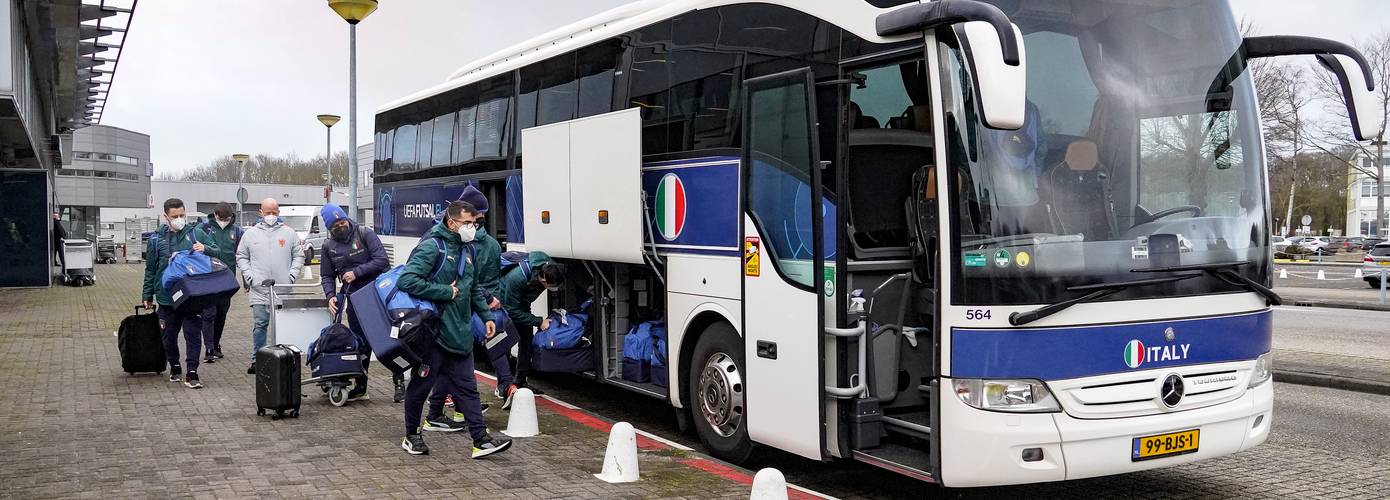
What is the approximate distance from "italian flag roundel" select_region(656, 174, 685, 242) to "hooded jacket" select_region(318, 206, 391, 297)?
3204 millimetres

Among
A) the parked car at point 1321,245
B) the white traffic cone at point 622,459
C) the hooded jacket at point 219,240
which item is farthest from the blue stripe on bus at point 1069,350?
the parked car at point 1321,245

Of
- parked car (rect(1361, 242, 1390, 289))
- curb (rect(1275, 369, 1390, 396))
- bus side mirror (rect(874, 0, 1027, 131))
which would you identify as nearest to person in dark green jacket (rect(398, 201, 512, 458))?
bus side mirror (rect(874, 0, 1027, 131))

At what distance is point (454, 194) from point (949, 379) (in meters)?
8.28

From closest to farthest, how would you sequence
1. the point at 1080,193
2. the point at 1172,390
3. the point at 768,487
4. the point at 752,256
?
the point at 768,487, the point at 1080,193, the point at 1172,390, the point at 752,256

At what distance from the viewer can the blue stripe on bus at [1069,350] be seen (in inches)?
232

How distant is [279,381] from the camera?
29.4 ft

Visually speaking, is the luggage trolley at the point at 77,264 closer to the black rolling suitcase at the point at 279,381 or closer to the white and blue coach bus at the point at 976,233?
the black rolling suitcase at the point at 279,381

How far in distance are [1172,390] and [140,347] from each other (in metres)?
9.67

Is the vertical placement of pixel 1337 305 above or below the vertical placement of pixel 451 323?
below

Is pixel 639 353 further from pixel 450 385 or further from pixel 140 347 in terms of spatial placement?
pixel 140 347

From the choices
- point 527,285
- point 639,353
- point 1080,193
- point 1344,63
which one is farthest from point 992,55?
point 527,285

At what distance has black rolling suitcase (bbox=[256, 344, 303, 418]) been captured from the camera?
8969 millimetres

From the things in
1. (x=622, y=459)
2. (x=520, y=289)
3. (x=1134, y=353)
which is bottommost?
(x=622, y=459)

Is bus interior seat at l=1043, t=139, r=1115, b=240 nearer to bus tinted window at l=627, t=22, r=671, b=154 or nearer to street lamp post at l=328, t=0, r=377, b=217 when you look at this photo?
bus tinted window at l=627, t=22, r=671, b=154
